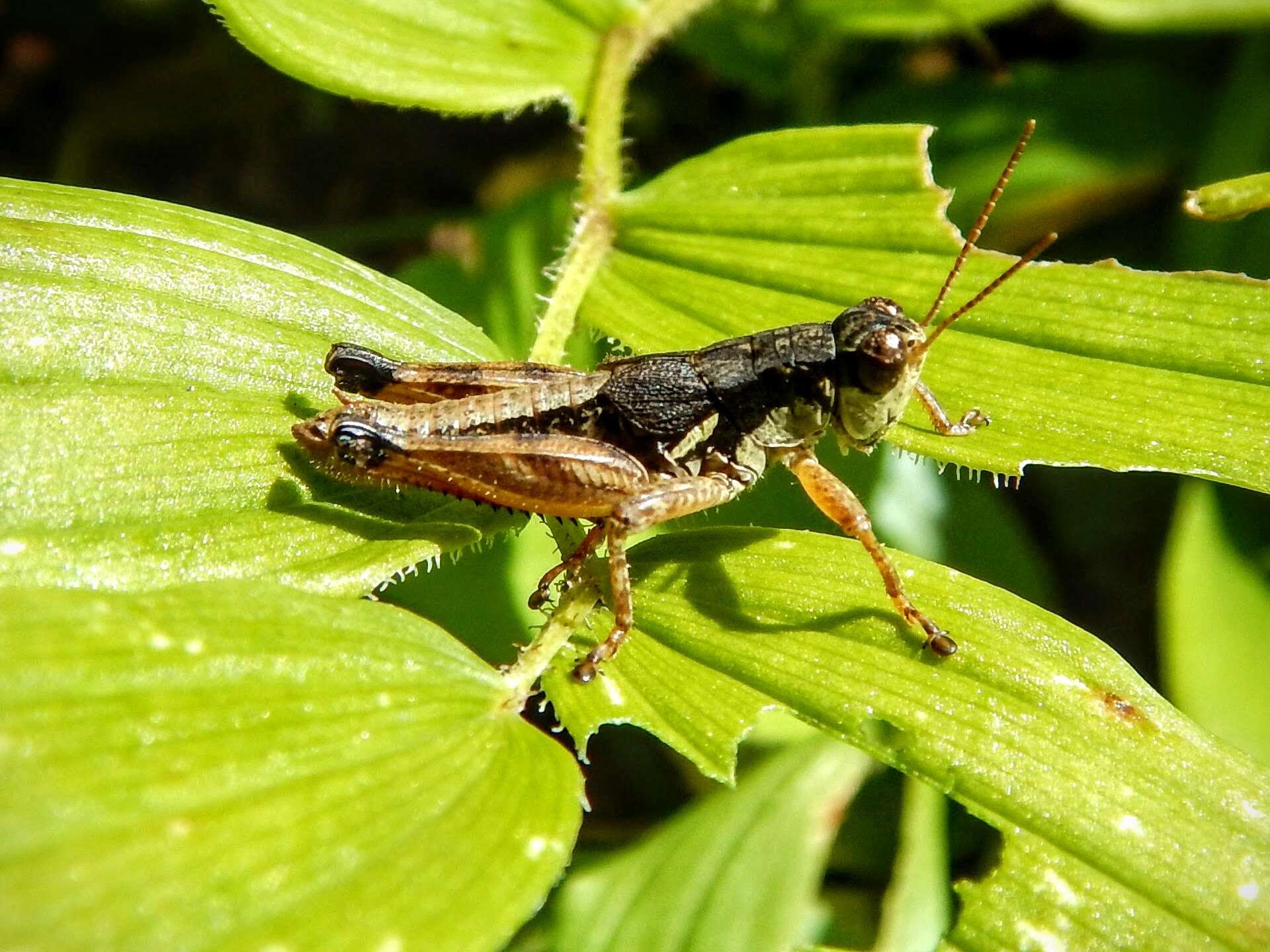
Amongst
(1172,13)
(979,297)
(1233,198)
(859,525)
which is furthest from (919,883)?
(1172,13)

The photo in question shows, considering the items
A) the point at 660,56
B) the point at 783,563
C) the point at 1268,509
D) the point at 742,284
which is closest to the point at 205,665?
the point at 783,563

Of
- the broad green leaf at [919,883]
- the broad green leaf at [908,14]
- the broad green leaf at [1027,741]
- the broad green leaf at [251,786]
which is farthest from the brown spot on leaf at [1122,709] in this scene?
the broad green leaf at [908,14]

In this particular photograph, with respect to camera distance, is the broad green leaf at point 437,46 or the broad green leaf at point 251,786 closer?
the broad green leaf at point 251,786

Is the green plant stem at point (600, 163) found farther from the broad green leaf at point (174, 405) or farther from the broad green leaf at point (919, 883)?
the broad green leaf at point (919, 883)

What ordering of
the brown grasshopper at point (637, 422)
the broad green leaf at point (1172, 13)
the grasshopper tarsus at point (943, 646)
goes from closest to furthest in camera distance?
the grasshopper tarsus at point (943, 646), the brown grasshopper at point (637, 422), the broad green leaf at point (1172, 13)

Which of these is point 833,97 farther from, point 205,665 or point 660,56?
point 205,665

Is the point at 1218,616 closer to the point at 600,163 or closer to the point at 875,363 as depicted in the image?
the point at 875,363
